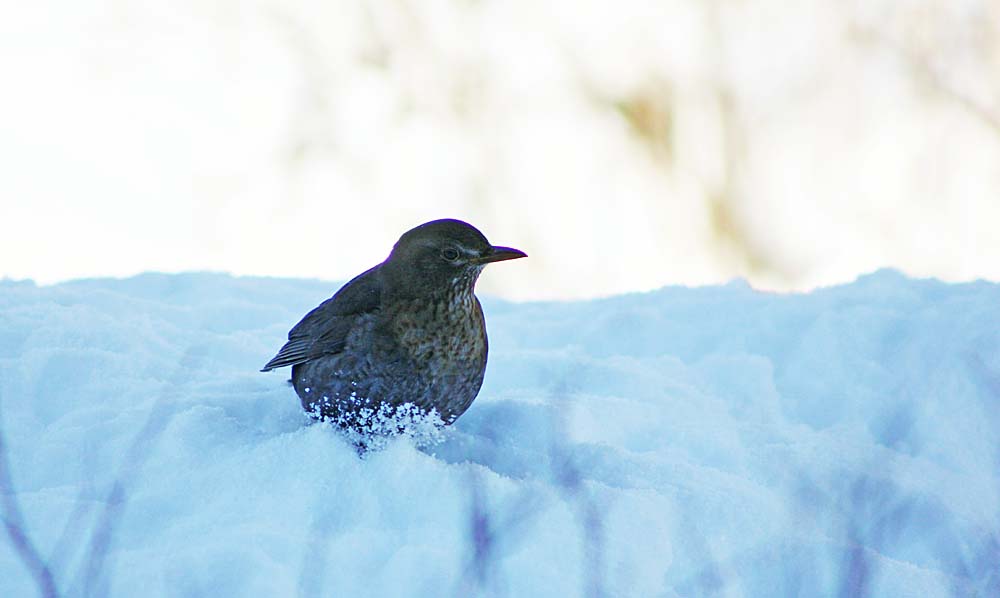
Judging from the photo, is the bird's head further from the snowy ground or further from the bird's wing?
the snowy ground

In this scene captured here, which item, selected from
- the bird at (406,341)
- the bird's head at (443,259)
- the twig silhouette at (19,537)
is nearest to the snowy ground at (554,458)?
the twig silhouette at (19,537)

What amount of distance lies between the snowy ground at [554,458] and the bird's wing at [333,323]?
233 mm

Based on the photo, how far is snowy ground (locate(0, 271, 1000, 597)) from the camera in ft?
7.25

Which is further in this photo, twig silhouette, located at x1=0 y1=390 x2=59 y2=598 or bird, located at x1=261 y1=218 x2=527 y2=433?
bird, located at x1=261 y1=218 x2=527 y2=433

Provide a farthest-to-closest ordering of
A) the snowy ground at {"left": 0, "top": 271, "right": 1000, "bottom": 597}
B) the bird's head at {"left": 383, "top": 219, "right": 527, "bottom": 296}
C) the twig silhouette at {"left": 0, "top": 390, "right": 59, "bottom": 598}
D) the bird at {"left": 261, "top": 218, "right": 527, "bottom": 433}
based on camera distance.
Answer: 1. the bird's head at {"left": 383, "top": 219, "right": 527, "bottom": 296}
2. the bird at {"left": 261, "top": 218, "right": 527, "bottom": 433}
3. the snowy ground at {"left": 0, "top": 271, "right": 1000, "bottom": 597}
4. the twig silhouette at {"left": 0, "top": 390, "right": 59, "bottom": 598}

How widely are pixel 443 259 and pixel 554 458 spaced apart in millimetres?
791

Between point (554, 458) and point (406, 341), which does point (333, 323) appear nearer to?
point (406, 341)

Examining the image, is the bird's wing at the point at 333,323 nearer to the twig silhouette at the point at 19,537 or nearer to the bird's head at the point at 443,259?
the bird's head at the point at 443,259

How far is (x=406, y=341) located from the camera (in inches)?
121

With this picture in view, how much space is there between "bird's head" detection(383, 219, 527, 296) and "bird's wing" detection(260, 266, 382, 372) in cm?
11

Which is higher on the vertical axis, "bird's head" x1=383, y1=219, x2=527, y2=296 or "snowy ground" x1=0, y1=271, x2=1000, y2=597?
"bird's head" x1=383, y1=219, x2=527, y2=296

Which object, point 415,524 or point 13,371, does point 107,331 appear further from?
point 415,524

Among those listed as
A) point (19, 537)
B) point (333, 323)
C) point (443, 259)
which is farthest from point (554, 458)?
point (19, 537)

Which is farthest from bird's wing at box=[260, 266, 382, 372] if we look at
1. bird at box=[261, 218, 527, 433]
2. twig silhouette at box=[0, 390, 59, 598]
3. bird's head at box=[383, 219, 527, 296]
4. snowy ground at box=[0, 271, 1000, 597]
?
twig silhouette at box=[0, 390, 59, 598]
